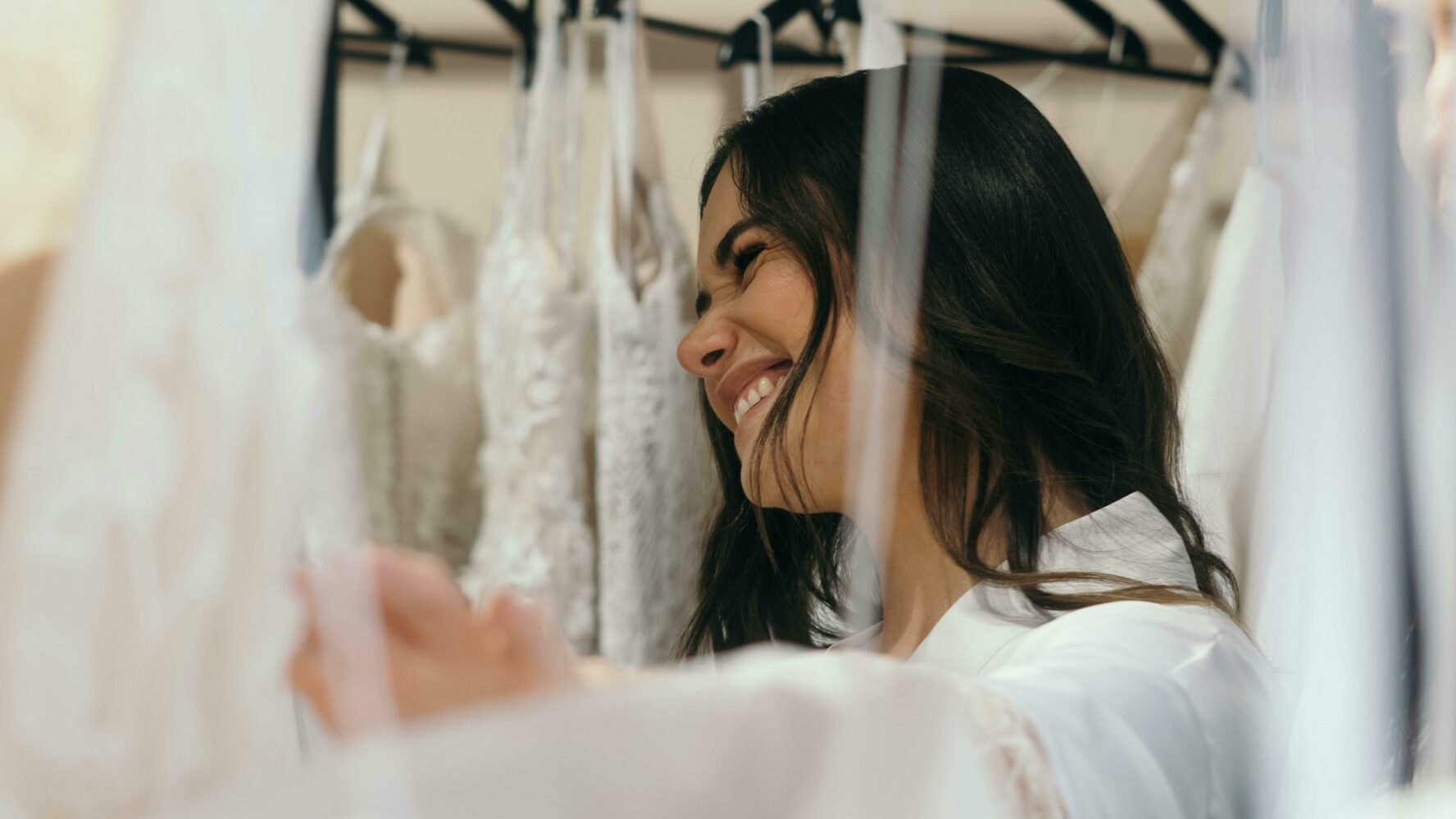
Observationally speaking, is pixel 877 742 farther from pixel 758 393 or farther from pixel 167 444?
pixel 758 393

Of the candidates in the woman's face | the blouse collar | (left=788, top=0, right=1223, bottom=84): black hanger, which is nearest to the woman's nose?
the woman's face

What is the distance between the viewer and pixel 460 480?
96cm

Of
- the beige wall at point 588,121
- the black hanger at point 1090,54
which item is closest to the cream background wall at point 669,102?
the beige wall at point 588,121

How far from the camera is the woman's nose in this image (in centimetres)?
67

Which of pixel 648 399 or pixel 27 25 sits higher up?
pixel 27 25

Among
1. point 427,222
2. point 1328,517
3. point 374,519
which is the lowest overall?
point 374,519

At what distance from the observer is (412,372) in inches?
36.2

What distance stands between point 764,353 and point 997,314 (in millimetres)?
122

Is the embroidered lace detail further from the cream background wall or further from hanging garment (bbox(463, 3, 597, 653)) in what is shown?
the cream background wall

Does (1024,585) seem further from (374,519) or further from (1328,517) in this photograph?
(374,519)

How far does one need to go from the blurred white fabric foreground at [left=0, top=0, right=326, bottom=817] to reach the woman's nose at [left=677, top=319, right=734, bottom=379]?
1.21 ft

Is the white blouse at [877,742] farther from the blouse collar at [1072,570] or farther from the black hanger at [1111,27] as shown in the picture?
the black hanger at [1111,27]

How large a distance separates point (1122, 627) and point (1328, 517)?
0.27 feet

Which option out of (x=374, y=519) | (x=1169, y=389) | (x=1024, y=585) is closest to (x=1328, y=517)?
(x=1024, y=585)
